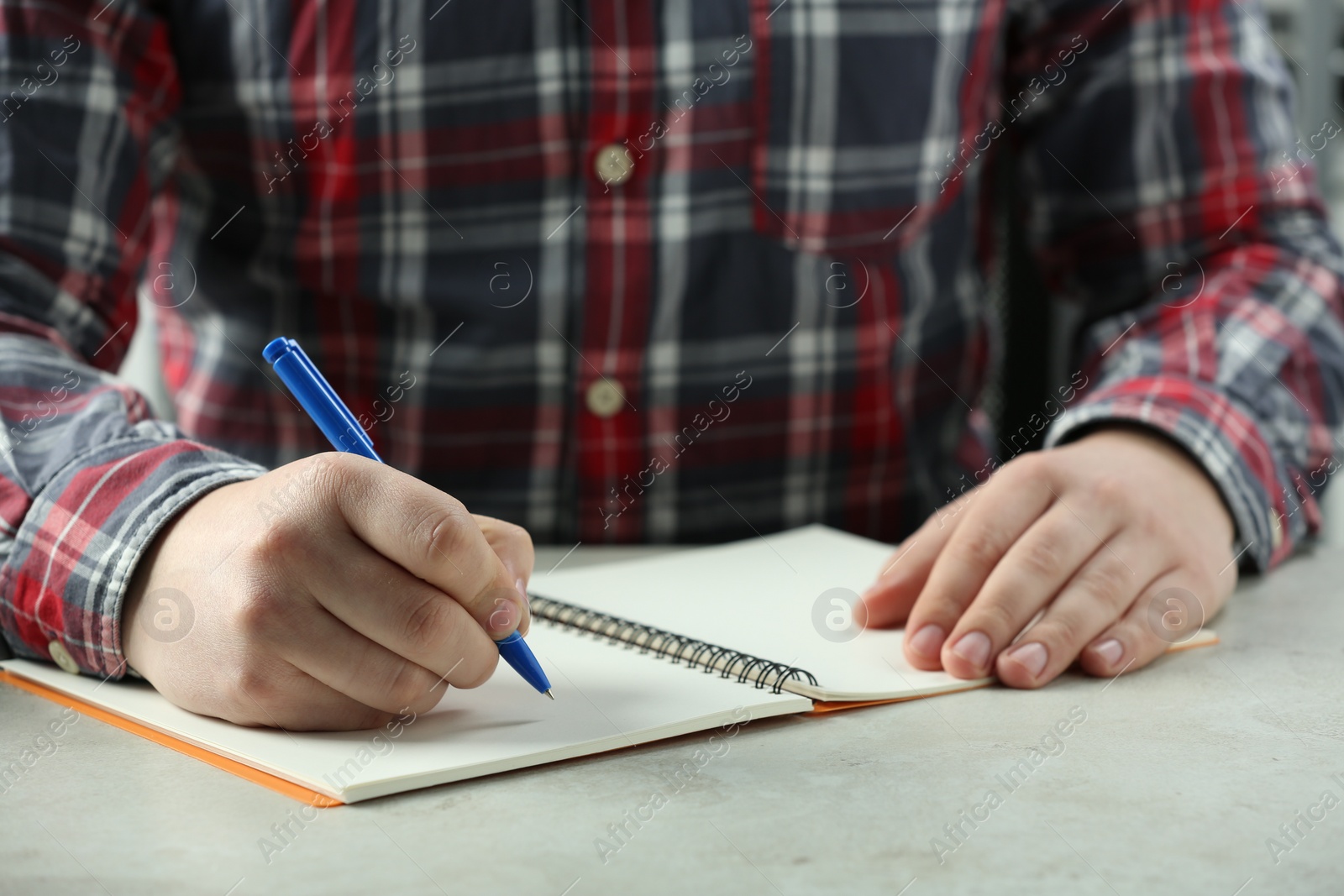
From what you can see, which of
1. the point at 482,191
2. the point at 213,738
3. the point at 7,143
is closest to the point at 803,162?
the point at 482,191

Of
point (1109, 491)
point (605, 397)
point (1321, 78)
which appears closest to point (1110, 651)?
point (1109, 491)

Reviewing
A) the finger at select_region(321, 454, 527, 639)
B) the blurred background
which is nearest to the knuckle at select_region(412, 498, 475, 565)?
the finger at select_region(321, 454, 527, 639)

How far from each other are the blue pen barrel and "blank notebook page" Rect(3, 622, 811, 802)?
126 millimetres

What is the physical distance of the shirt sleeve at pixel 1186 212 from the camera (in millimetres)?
948

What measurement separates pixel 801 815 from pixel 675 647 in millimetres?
178

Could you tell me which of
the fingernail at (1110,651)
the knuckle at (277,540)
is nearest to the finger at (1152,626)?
the fingernail at (1110,651)

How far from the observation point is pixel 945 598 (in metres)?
0.68

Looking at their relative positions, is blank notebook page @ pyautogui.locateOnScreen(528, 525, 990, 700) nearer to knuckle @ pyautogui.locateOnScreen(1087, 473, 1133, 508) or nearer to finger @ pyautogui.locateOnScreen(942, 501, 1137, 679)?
finger @ pyautogui.locateOnScreen(942, 501, 1137, 679)

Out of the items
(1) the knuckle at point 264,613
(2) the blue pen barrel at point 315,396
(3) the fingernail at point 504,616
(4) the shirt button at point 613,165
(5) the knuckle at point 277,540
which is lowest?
(3) the fingernail at point 504,616

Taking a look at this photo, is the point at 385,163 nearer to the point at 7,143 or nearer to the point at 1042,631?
the point at 7,143

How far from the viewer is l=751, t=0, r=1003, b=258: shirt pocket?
1041mm

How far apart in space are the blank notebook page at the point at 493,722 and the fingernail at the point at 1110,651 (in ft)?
0.58

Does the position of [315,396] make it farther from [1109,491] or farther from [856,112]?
[856,112]

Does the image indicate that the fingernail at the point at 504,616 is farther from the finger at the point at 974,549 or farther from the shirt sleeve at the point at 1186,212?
the shirt sleeve at the point at 1186,212
